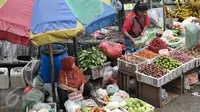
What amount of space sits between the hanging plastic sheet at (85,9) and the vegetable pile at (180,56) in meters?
2.75

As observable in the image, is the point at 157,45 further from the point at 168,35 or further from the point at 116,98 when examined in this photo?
the point at 116,98

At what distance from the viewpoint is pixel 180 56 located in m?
7.56

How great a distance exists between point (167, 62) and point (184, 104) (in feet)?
3.16

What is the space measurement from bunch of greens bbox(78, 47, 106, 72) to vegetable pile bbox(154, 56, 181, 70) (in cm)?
139

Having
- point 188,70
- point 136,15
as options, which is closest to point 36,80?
point 136,15

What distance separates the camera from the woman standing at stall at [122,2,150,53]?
764 cm

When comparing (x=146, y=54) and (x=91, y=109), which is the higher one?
(x=146, y=54)

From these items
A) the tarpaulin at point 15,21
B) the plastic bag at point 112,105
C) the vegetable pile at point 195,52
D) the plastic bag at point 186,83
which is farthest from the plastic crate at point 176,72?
the tarpaulin at point 15,21

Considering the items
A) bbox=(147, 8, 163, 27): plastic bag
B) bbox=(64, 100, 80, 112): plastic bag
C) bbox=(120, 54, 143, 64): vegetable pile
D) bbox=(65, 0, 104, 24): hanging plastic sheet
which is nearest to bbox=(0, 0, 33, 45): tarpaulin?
bbox=(65, 0, 104, 24): hanging plastic sheet

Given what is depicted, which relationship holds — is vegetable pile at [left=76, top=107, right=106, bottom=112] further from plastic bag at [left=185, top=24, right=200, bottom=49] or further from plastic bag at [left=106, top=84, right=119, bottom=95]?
plastic bag at [left=185, top=24, right=200, bottom=49]

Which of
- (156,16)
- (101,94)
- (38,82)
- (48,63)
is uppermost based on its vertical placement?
(156,16)

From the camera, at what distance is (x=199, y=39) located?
825cm

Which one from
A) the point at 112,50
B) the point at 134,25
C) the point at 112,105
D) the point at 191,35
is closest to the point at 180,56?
the point at 191,35

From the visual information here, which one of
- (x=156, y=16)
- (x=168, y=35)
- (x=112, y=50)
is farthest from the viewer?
(x=156, y=16)
